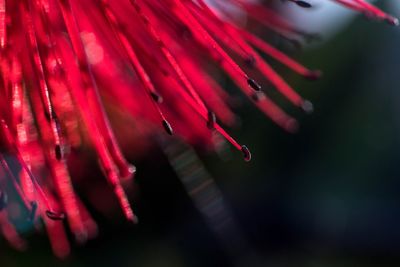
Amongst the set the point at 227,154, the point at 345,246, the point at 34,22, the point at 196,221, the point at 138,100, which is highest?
the point at 34,22

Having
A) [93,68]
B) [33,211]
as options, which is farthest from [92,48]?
[33,211]

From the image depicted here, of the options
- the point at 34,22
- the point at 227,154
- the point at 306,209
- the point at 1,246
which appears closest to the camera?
the point at 34,22

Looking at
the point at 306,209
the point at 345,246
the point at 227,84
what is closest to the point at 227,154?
the point at 227,84

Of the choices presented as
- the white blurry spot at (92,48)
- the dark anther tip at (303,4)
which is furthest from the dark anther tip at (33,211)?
Result: the dark anther tip at (303,4)

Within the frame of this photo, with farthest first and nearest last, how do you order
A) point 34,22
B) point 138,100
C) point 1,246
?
point 1,246, point 138,100, point 34,22

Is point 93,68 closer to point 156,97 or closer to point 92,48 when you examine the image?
point 92,48

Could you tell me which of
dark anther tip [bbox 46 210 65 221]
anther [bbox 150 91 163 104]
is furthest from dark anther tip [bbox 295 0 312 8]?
dark anther tip [bbox 46 210 65 221]

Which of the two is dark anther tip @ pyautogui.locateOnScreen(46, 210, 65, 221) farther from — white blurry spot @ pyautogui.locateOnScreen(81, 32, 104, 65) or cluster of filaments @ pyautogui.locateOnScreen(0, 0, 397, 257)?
white blurry spot @ pyautogui.locateOnScreen(81, 32, 104, 65)

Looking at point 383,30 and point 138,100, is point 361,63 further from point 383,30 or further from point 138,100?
point 138,100
